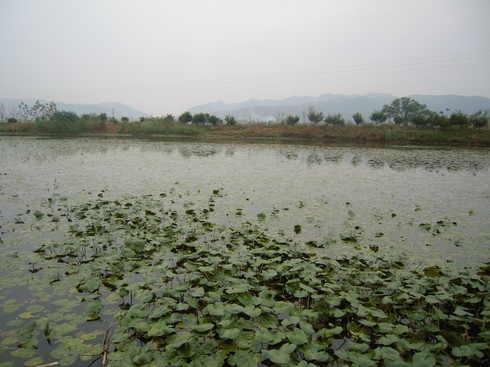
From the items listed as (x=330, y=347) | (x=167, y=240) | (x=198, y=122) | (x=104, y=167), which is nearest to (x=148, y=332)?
(x=330, y=347)

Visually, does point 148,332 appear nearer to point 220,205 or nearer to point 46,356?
point 46,356

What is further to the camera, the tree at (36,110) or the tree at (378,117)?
the tree at (36,110)

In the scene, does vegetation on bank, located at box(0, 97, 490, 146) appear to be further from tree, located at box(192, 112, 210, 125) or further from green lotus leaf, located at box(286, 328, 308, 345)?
green lotus leaf, located at box(286, 328, 308, 345)

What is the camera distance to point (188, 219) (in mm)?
5988

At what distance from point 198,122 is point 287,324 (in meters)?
41.4

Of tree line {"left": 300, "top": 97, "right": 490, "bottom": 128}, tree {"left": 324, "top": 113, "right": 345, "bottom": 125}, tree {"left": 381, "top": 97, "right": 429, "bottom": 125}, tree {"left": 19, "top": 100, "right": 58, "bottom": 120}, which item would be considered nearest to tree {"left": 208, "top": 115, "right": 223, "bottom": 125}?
tree line {"left": 300, "top": 97, "right": 490, "bottom": 128}

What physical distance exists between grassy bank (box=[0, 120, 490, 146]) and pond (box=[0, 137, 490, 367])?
2316 cm

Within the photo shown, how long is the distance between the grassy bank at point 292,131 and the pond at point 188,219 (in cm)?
2316

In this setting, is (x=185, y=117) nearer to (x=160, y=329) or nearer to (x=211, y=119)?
(x=211, y=119)

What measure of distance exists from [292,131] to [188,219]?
→ 33551 millimetres

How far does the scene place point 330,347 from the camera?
103 inches

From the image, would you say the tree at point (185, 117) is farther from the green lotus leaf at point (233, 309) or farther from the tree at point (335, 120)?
the green lotus leaf at point (233, 309)

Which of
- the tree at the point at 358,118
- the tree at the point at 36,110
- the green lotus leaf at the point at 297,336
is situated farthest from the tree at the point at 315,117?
the green lotus leaf at the point at 297,336

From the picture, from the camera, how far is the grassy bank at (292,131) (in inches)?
1308
